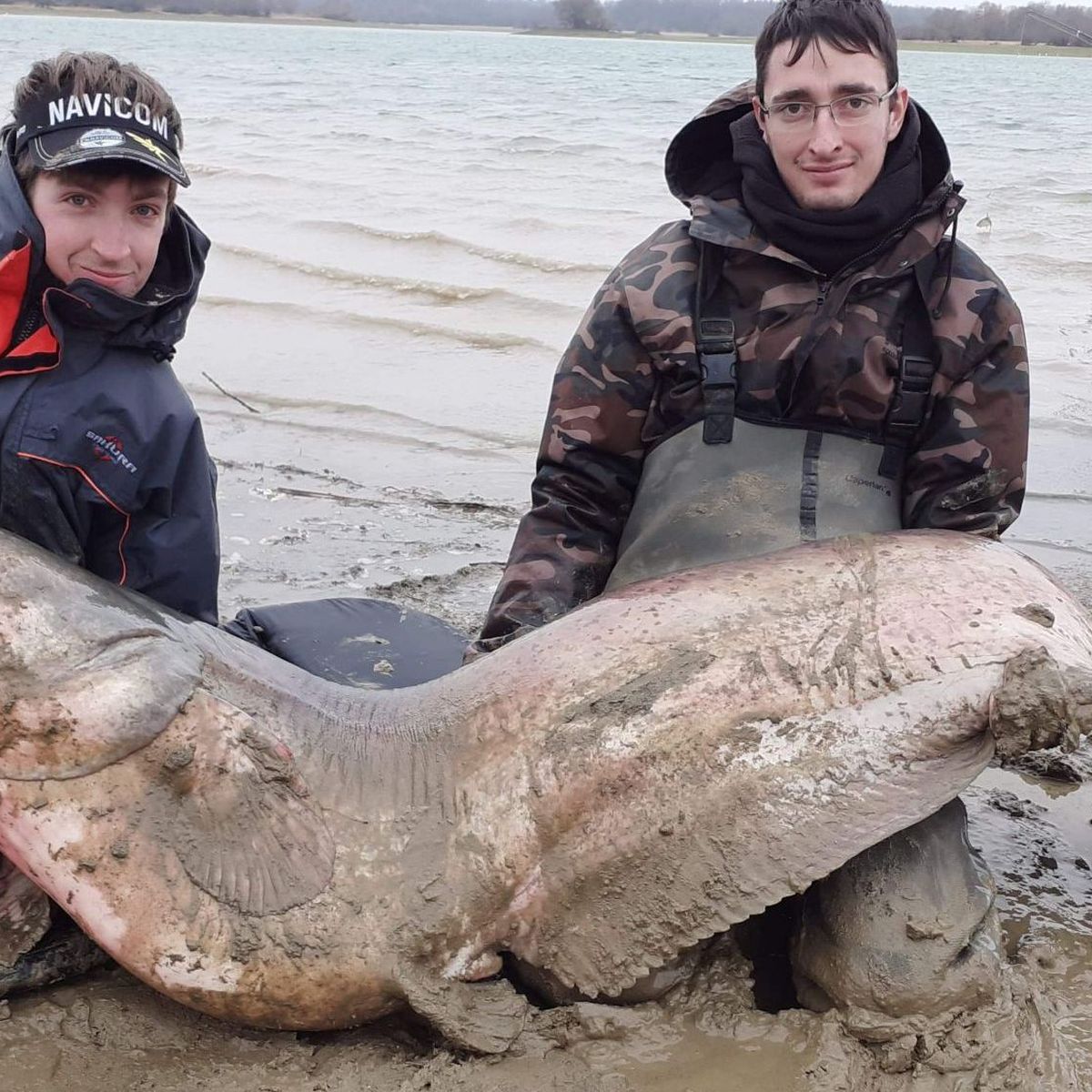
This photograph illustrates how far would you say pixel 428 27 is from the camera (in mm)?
126625

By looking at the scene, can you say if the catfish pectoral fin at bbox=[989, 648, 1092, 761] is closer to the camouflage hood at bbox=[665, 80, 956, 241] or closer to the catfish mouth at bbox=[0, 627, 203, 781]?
the camouflage hood at bbox=[665, 80, 956, 241]

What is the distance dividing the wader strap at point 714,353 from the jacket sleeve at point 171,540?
1390mm

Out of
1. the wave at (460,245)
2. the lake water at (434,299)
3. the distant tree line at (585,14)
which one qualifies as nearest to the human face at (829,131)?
the lake water at (434,299)

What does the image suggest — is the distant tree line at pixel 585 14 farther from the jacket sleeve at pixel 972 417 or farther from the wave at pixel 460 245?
the jacket sleeve at pixel 972 417

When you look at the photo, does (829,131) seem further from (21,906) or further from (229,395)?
(229,395)

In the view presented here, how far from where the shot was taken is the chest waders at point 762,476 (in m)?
3.56

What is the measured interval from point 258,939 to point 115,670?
2.04ft

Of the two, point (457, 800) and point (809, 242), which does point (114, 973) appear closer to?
point (457, 800)

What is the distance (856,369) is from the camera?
3611mm

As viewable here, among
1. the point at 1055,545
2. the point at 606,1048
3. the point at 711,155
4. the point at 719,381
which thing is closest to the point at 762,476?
the point at 719,381

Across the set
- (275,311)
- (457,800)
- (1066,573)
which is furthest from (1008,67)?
(457,800)

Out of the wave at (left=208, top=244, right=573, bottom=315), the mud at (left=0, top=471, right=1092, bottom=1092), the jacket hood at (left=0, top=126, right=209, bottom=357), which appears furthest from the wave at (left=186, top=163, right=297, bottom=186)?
the mud at (left=0, top=471, right=1092, bottom=1092)

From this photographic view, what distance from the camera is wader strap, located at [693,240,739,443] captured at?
Result: 144 inches

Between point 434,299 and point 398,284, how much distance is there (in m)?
0.61
